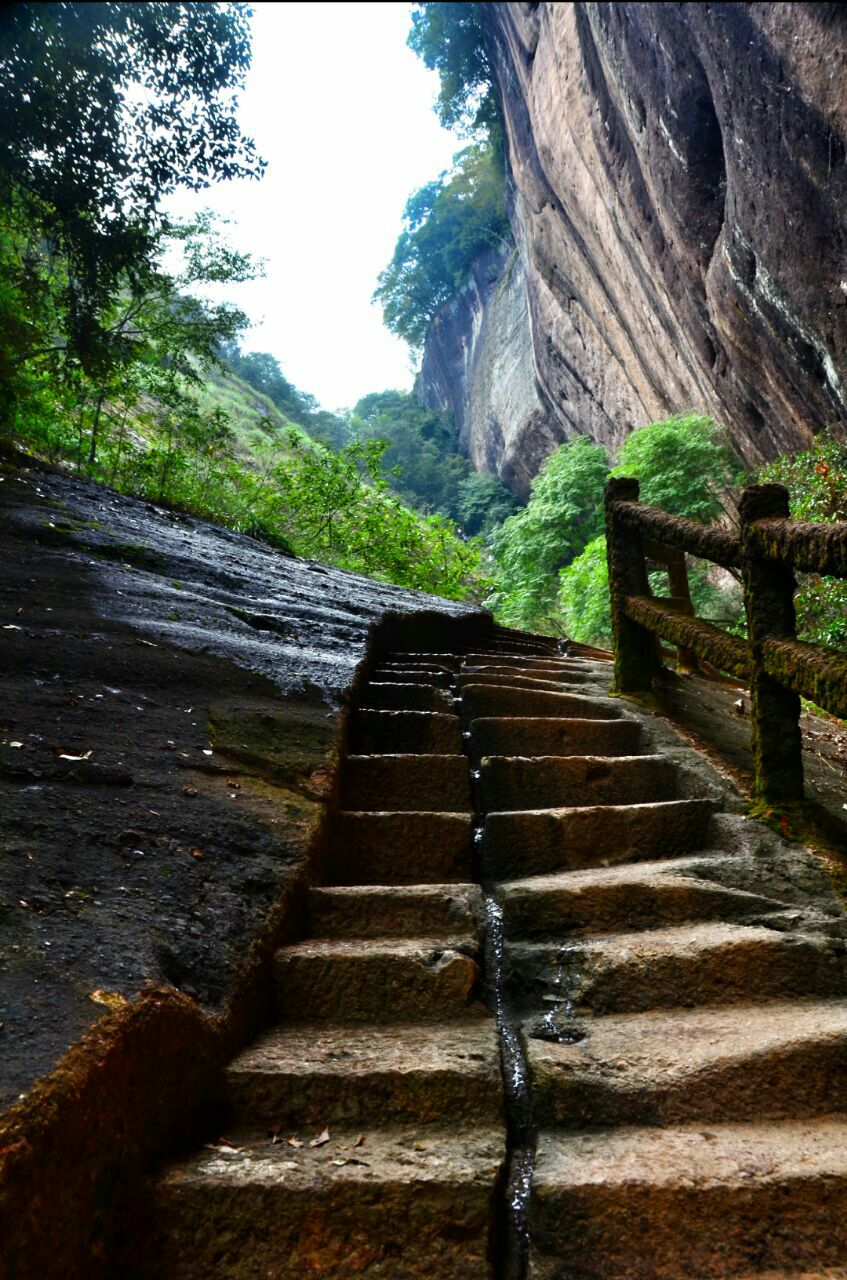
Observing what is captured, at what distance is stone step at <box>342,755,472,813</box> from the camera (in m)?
2.90

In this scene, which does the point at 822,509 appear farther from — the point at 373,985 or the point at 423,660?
the point at 373,985

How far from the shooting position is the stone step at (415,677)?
4082 millimetres

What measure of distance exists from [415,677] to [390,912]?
2.04m

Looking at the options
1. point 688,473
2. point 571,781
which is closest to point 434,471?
point 688,473

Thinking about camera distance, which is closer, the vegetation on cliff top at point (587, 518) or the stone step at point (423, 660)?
the stone step at point (423, 660)

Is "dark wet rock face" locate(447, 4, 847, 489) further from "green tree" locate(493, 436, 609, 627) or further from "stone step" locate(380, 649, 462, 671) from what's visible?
"stone step" locate(380, 649, 462, 671)

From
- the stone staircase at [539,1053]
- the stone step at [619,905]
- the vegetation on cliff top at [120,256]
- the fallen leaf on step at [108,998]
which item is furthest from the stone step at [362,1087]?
the vegetation on cliff top at [120,256]

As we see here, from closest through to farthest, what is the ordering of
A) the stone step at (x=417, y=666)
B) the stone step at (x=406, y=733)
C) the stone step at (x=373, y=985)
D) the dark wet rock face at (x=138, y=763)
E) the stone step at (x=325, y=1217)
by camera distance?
the stone step at (x=325, y=1217) < the dark wet rock face at (x=138, y=763) < the stone step at (x=373, y=985) < the stone step at (x=406, y=733) < the stone step at (x=417, y=666)

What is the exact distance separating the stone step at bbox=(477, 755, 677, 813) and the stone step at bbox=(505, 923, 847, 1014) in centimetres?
90

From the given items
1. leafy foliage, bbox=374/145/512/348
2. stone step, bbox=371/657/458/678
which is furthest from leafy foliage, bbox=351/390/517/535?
stone step, bbox=371/657/458/678

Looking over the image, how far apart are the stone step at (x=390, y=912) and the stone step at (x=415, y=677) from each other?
1830 mm

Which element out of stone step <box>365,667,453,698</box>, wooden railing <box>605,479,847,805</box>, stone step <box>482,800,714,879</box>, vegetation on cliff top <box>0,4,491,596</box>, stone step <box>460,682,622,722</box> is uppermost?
vegetation on cliff top <box>0,4,491,596</box>

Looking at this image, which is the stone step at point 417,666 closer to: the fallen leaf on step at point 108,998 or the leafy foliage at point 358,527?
the fallen leaf on step at point 108,998

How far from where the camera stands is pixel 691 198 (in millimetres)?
9961
